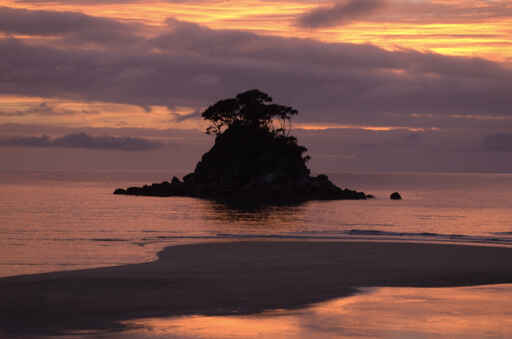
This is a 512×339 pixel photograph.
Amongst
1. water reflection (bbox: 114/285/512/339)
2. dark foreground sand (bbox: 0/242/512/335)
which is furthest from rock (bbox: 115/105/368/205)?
water reflection (bbox: 114/285/512/339)

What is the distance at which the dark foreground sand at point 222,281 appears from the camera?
54.1 ft

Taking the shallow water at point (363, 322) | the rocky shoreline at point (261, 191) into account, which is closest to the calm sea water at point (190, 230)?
the shallow water at point (363, 322)

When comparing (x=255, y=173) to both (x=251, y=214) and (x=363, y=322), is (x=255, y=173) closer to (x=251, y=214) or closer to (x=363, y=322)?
(x=251, y=214)

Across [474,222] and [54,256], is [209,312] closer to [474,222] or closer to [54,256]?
[54,256]

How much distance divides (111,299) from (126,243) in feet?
58.6

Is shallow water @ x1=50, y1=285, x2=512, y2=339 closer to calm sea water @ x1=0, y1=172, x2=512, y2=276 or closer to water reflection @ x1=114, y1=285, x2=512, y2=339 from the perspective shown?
water reflection @ x1=114, y1=285, x2=512, y2=339

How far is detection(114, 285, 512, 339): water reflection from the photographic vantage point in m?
14.1

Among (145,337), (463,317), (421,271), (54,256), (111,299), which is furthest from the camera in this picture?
(54,256)

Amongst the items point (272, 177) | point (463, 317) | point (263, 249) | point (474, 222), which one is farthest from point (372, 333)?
point (272, 177)

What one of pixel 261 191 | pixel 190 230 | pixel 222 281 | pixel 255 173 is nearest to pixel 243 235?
pixel 190 230

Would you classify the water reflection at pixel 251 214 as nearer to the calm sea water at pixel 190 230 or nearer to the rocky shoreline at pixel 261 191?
the calm sea water at pixel 190 230

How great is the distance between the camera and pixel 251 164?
10738 centimetres

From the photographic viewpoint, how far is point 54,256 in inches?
1131

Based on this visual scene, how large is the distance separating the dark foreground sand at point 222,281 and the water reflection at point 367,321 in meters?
1.00
